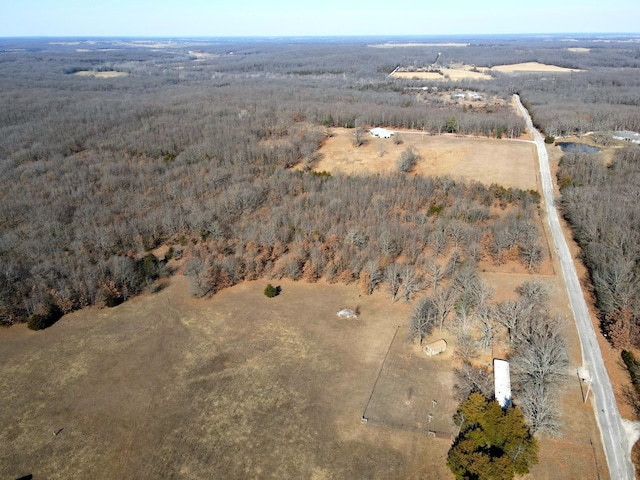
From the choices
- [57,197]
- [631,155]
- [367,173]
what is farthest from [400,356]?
[631,155]

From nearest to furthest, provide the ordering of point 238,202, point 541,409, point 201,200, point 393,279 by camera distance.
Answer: point 541,409, point 393,279, point 238,202, point 201,200

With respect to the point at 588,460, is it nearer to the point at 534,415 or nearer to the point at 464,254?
the point at 534,415

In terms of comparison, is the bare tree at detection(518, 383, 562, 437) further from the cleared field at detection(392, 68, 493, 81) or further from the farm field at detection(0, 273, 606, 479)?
the cleared field at detection(392, 68, 493, 81)

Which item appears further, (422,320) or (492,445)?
(422,320)

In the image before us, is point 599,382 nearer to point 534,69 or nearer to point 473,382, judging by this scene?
point 473,382

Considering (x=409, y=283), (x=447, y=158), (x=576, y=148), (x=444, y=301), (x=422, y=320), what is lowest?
(x=422, y=320)

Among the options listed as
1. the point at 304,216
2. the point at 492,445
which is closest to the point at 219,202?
the point at 304,216

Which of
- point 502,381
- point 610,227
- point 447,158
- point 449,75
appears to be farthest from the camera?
point 449,75
